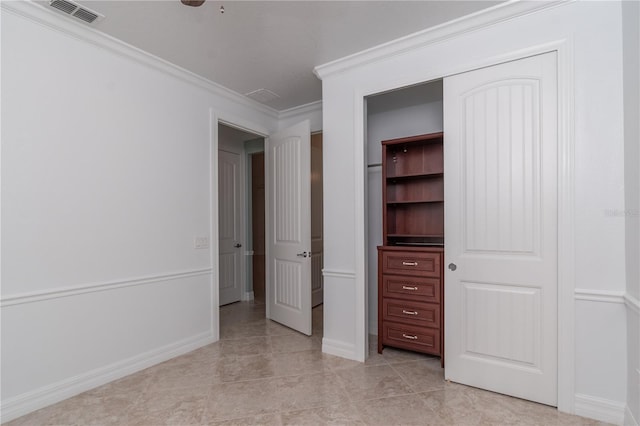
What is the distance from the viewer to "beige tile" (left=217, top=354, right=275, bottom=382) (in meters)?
2.64

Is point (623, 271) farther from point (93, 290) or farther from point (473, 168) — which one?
point (93, 290)

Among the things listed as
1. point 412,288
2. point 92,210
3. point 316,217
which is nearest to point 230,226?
point 316,217

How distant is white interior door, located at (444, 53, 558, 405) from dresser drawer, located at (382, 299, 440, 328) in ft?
1.01

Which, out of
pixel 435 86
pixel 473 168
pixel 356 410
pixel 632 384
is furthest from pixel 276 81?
pixel 632 384

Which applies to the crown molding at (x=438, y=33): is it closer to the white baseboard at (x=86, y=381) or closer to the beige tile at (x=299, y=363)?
the beige tile at (x=299, y=363)

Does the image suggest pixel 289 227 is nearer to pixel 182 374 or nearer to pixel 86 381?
pixel 182 374

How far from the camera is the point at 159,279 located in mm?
2951

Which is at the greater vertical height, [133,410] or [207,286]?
[207,286]

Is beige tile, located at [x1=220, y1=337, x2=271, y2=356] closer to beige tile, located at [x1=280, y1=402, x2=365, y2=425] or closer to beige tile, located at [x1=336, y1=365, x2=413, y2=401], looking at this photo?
beige tile, located at [x1=336, y1=365, x2=413, y2=401]

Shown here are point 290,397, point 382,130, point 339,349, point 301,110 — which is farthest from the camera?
point 301,110

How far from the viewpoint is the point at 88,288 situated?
2.46m

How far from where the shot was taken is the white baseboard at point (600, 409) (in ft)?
6.47

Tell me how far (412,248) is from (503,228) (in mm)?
790

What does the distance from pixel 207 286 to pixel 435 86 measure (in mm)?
3016
